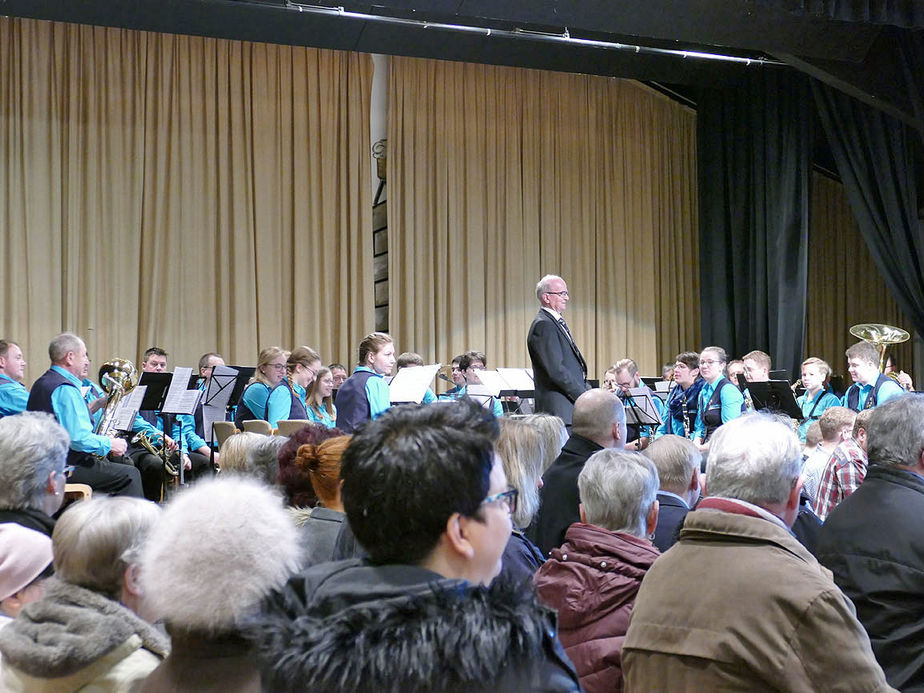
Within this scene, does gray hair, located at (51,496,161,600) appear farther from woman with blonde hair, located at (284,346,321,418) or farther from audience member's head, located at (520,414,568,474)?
woman with blonde hair, located at (284,346,321,418)

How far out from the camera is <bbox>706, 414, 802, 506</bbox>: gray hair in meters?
2.13

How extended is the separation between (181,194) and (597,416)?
8.72 metres

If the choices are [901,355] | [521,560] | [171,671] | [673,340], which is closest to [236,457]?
[521,560]

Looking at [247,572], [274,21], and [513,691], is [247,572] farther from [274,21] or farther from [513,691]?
[274,21]

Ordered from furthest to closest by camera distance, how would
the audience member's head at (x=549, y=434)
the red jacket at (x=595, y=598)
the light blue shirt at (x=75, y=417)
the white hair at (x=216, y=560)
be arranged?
the light blue shirt at (x=75, y=417), the audience member's head at (x=549, y=434), the red jacket at (x=595, y=598), the white hair at (x=216, y=560)

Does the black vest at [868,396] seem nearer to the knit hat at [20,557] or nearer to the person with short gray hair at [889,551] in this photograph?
the person with short gray hair at [889,551]

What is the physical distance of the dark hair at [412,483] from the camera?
1375 mm

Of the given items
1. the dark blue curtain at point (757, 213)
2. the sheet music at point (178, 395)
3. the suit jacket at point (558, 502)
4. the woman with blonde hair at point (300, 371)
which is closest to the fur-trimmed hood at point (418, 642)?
the suit jacket at point (558, 502)

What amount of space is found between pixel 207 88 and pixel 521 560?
10.1 m

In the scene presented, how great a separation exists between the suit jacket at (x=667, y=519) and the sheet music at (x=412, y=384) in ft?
12.3

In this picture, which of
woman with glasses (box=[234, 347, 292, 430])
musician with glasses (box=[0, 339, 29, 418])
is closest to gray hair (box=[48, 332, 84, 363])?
musician with glasses (box=[0, 339, 29, 418])

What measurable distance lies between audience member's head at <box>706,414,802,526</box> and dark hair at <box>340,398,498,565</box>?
2.93ft

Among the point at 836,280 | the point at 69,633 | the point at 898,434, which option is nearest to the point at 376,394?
the point at 898,434

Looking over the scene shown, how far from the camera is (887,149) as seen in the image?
11016 mm
